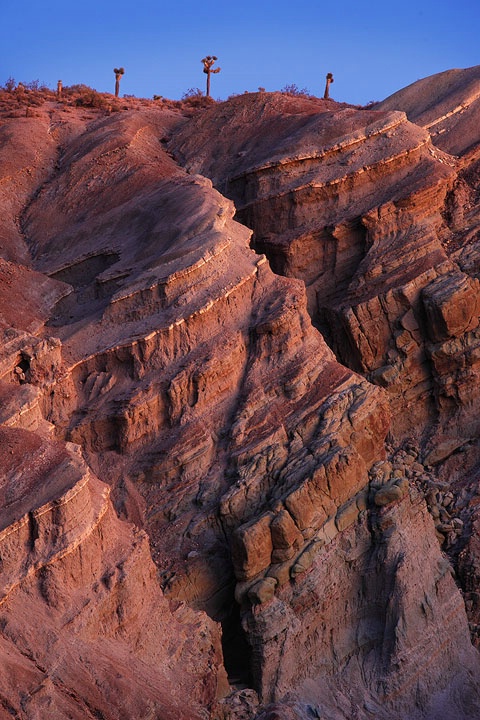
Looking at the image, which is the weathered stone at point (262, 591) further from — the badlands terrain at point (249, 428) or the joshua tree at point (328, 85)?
the joshua tree at point (328, 85)

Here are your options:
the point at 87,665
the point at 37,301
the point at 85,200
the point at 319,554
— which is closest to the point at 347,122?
the point at 85,200

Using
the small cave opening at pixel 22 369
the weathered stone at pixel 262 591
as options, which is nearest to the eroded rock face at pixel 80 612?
the weathered stone at pixel 262 591

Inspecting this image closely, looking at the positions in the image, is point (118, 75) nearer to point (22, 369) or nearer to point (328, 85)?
point (328, 85)

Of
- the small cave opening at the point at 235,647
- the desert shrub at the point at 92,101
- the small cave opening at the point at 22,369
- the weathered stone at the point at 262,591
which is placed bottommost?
the small cave opening at the point at 235,647

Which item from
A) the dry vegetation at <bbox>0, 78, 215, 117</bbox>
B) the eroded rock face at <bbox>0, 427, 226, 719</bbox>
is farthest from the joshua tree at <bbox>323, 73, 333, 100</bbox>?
the eroded rock face at <bbox>0, 427, 226, 719</bbox>

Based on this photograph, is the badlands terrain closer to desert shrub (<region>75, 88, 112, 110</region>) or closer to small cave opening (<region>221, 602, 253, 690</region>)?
small cave opening (<region>221, 602, 253, 690</region>)

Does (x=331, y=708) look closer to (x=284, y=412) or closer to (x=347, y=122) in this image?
(x=284, y=412)
